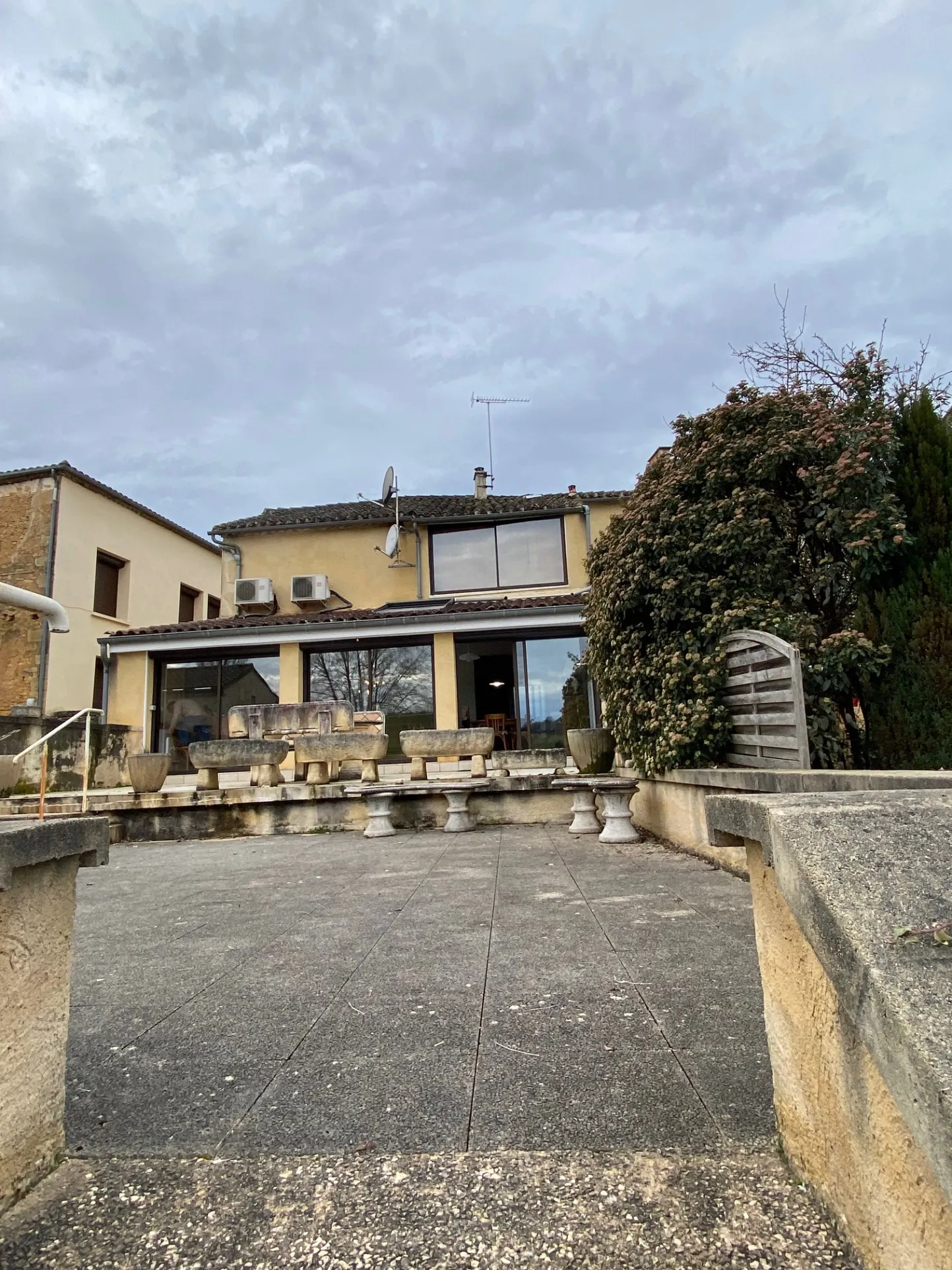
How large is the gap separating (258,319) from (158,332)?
392cm

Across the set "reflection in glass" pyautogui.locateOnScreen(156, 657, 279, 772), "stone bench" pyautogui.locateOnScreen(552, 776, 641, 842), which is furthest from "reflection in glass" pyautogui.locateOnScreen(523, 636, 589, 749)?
"stone bench" pyautogui.locateOnScreen(552, 776, 641, 842)

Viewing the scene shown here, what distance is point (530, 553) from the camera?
1711 cm

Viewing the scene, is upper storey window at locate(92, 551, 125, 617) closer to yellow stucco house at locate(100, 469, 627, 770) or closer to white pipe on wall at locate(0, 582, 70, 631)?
yellow stucco house at locate(100, 469, 627, 770)

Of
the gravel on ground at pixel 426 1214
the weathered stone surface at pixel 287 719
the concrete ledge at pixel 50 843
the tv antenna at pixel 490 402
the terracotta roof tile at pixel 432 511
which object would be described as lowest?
the gravel on ground at pixel 426 1214

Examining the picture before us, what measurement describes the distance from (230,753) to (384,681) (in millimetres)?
5958

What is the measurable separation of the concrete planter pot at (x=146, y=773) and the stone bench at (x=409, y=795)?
275 cm

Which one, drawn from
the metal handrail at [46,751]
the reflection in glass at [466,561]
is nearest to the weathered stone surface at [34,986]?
the metal handrail at [46,751]

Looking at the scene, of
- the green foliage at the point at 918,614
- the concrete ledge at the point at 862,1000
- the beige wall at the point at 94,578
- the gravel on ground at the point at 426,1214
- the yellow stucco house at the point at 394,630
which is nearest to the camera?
the concrete ledge at the point at 862,1000

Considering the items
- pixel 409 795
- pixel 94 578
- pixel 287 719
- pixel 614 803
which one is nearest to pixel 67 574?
pixel 94 578

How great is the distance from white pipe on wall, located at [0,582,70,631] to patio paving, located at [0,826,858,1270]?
1421 mm

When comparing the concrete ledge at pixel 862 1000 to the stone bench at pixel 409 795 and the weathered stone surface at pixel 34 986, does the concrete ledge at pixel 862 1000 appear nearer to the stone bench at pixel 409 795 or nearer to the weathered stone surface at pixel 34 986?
the weathered stone surface at pixel 34 986

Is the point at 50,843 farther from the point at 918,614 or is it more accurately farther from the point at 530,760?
the point at 530,760

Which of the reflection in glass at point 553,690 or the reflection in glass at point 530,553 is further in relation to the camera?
the reflection in glass at point 530,553

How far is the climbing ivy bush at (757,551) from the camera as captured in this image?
486cm
